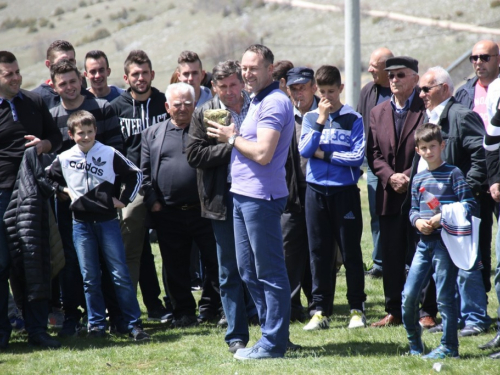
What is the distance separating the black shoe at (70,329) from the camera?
711cm

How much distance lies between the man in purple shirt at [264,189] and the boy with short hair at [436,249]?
3.15 ft

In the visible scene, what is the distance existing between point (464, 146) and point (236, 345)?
254 centimetres

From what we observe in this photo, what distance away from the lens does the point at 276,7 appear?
5509 cm

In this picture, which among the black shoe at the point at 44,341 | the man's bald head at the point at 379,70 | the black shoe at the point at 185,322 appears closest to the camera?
the black shoe at the point at 44,341

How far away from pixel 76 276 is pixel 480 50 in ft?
15.0

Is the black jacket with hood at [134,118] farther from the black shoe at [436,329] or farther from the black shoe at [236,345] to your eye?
the black shoe at [436,329]

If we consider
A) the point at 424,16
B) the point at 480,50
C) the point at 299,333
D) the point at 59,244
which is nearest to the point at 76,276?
the point at 59,244

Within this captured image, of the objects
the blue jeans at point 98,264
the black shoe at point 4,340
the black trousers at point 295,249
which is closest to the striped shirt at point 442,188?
the black trousers at point 295,249

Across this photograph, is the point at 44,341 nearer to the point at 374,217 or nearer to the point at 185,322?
the point at 185,322

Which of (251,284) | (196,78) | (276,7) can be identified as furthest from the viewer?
(276,7)

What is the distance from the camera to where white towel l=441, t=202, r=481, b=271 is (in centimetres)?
533

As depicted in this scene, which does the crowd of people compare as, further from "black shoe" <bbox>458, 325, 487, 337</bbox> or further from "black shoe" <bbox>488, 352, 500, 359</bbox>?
"black shoe" <bbox>488, 352, 500, 359</bbox>

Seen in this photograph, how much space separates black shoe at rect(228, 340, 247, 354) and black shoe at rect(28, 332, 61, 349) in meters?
1.65

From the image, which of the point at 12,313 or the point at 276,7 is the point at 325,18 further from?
the point at 12,313
